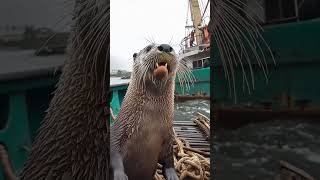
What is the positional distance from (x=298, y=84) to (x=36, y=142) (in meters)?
1.28

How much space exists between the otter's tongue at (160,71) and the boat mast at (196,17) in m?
0.22

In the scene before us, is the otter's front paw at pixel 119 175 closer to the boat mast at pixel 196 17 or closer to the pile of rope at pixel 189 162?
the pile of rope at pixel 189 162

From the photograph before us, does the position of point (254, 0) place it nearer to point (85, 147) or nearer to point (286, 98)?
point (286, 98)

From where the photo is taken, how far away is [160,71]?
1.88m

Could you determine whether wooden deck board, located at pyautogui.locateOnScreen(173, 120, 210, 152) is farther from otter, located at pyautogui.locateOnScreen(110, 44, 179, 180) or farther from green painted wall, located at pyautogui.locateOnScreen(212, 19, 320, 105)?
green painted wall, located at pyautogui.locateOnScreen(212, 19, 320, 105)

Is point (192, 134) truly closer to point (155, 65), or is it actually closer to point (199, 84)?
point (199, 84)

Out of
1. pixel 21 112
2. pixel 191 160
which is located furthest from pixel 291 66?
pixel 21 112

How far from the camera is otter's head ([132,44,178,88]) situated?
1843 mm

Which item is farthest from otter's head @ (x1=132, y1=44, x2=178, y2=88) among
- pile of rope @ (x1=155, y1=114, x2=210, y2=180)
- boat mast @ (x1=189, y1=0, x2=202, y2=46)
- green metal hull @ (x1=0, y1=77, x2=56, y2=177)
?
green metal hull @ (x1=0, y1=77, x2=56, y2=177)

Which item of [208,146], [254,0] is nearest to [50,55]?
[208,146]

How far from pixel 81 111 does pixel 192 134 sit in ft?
1.94

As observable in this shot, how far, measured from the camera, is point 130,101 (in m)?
2.00

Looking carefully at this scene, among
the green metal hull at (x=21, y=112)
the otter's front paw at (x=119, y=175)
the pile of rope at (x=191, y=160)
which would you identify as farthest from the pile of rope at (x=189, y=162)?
the green metal hull at (x=21, y=112)

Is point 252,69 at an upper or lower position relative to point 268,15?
lower
